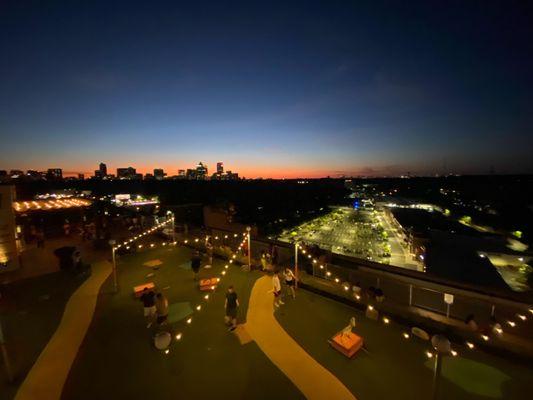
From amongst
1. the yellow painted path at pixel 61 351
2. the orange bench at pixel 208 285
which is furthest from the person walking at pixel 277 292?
the yellow painted path at pixel 61 351

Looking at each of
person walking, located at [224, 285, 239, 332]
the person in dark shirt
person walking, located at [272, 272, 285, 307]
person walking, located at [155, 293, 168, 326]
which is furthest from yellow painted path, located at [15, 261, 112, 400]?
person walking, located at [272, 272, 285, 307]

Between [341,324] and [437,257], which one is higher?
[341,324]

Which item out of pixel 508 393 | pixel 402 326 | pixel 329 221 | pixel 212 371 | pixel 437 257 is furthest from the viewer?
pixel 329 221

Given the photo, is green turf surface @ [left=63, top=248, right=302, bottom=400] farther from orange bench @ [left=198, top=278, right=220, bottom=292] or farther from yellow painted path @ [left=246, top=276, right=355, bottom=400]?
orange bench @ [left=198, top=278, right=220, bottom=292]

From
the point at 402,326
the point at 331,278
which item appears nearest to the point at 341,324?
the point at 402,326

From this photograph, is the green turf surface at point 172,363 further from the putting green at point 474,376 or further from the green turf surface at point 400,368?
the putting green at point 474,376

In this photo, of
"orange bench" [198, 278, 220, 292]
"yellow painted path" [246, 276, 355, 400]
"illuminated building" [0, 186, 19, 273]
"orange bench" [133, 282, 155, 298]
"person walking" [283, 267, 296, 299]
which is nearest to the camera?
"yellow painted path" [246, 276, 355, 400]

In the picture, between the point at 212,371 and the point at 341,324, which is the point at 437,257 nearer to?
the point at 341,324

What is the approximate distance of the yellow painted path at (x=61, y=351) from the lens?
17.1ft

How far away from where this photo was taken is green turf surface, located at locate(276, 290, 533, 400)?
16.5 ft

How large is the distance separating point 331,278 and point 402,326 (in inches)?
115

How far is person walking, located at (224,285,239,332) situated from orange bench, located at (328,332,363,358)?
2826 mm

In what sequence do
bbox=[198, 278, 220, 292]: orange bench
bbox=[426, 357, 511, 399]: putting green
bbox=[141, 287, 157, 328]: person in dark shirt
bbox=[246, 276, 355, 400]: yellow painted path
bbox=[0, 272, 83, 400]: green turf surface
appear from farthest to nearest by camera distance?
bbox=[198, 278, 220, 292]: orange bench < bbox=[141, 287, 157, 328]: person in dark shirt < bbox=[0, 272, 83, 400]: green turf surface < bbox=[246, 276, 355, 400]: yellow painted path < bbox=[426, 357, 511, 399]: putting green

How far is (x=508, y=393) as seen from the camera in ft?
16.2
